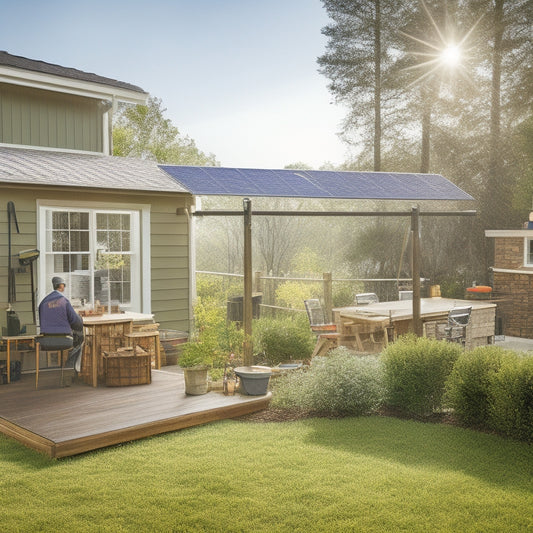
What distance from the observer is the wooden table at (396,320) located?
11219mm

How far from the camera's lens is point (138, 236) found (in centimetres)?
1088

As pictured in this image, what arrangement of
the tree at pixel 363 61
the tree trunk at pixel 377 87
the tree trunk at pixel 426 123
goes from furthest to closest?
the tree trunk at pixel 426 123, the tree at pixel 363 61, the tree trunk at pixel 377 87

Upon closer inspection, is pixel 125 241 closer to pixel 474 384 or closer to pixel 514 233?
pixel 474 384

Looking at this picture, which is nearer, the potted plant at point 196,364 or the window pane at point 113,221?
the potted plant at point 196,364

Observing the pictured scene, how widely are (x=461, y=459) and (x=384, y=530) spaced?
1.71 meters

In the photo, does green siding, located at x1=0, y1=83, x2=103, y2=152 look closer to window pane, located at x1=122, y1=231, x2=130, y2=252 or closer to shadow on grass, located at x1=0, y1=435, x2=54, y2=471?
window pane, located at x1=122, y1=231, x2=130, y2=252

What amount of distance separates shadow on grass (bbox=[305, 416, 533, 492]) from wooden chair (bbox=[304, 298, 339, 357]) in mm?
3346

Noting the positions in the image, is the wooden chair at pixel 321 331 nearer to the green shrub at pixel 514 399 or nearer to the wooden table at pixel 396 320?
the wooden table at pixel 396 320

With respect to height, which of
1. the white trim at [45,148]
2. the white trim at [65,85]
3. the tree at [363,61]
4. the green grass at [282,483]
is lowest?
the green grass at [282,483]

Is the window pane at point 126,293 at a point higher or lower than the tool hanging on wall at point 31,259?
lower

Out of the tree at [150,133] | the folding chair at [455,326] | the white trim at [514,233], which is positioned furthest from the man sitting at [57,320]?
the tree at [150,133]

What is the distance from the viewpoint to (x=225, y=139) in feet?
110

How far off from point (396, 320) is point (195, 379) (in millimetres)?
4788

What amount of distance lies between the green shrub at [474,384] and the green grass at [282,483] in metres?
0.29
